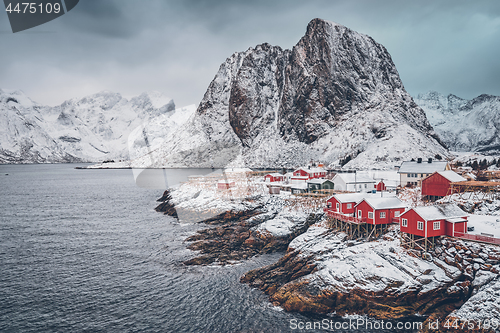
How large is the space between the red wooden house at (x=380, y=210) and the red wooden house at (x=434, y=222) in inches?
176

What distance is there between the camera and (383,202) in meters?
34.9

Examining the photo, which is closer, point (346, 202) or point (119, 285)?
point (119, 285)

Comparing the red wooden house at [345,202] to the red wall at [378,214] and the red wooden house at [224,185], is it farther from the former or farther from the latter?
the red wooden house at [224,185]

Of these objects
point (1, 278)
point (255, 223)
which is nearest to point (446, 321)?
point (255, 223)

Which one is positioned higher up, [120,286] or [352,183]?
[352,183]

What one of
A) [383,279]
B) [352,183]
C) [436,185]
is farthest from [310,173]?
[383,279]

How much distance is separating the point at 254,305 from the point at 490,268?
19.4 meters

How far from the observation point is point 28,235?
4816 cm

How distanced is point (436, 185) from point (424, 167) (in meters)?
18.5

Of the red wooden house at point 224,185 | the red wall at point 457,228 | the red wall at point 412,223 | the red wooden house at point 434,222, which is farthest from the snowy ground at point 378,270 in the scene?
the red wooden house at point 224,185

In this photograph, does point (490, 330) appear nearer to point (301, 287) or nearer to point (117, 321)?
point (301, 287)

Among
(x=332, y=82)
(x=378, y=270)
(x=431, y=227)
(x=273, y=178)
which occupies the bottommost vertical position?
(x=378, y=270)

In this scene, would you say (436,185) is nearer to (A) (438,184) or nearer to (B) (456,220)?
(A) (438,184)

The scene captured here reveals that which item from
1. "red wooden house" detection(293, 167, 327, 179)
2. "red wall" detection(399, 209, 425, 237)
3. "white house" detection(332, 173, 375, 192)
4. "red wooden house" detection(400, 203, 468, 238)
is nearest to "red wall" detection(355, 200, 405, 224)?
"red wall" detection(399, 209, 425, 237)
